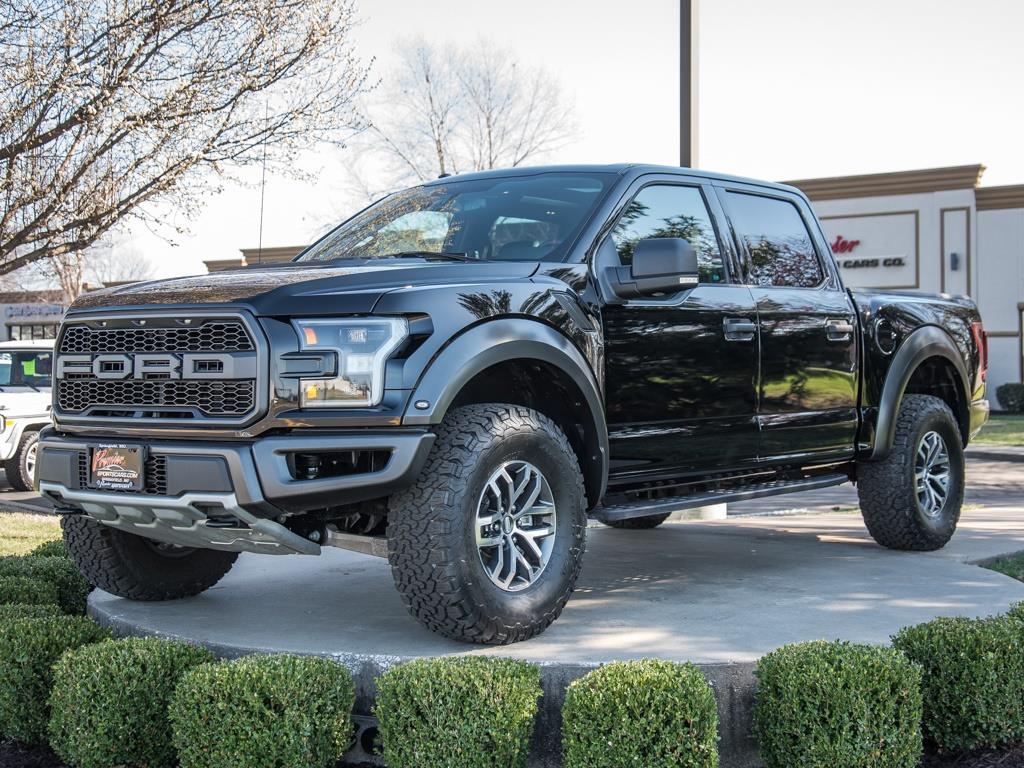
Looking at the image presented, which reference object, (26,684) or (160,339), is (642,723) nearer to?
(160,339)

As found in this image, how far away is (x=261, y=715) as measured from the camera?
402cm

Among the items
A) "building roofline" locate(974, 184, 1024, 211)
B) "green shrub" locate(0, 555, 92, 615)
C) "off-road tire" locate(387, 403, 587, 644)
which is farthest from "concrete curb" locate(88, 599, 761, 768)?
"building roofline" locate(974, 184, 1024, 211)

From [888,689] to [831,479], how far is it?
2722 millimetres

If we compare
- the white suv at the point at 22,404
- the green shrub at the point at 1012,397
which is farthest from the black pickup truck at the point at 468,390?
the green shrub at the point at 1012,397

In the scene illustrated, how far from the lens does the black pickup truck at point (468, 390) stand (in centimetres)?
419

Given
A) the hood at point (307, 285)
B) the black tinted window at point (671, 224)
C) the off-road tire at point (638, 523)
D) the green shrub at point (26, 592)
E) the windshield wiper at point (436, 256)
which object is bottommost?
the off-road tire at point (638, 523)

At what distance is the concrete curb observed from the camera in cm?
419

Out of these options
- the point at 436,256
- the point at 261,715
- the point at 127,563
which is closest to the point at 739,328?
the point at 436,256

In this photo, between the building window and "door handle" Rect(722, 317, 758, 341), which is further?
the building window

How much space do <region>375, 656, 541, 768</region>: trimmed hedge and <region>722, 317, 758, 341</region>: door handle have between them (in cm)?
228

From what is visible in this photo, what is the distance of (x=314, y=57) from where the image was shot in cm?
1242

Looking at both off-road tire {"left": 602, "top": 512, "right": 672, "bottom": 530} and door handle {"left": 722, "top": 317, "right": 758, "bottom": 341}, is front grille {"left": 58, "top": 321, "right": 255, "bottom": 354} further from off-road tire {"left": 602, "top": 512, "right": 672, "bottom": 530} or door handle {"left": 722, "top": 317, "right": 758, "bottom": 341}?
Answer: off-road tire {"left": 602, "top": 512, "right": 672, "bottom": 530}

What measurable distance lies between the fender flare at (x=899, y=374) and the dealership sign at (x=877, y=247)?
28134 millimetres

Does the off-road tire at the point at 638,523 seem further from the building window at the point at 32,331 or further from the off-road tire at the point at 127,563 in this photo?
the building window at the point at 32,331
